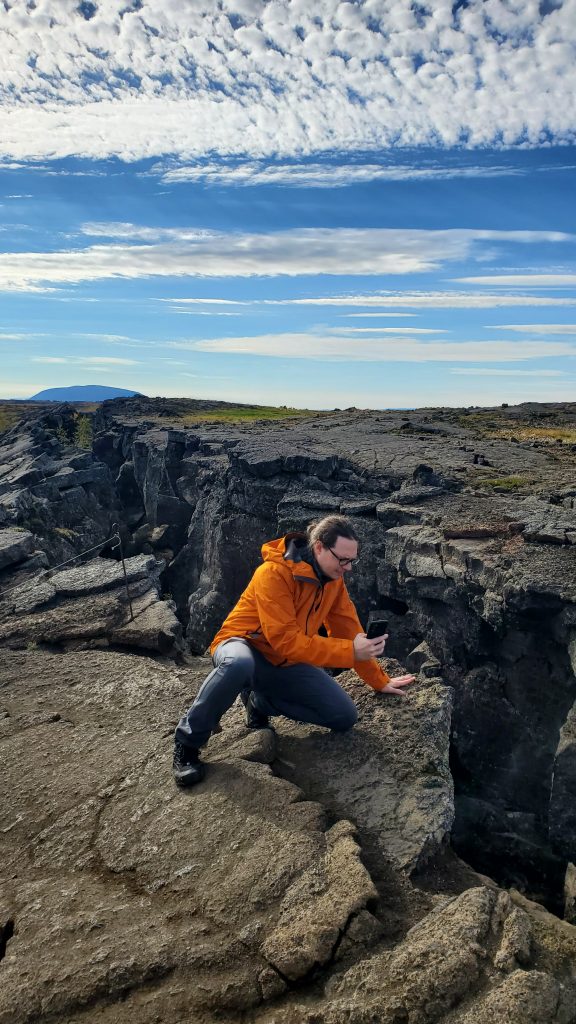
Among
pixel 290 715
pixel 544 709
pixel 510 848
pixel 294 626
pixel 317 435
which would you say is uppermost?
pixel 317 435

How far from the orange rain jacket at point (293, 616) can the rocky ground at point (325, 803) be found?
2.90 feet

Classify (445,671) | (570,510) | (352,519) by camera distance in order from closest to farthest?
1. (445,671)
2. (570,510)
3. (352,519)

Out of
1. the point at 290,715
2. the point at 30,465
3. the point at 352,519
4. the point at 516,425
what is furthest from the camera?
the point at 30,465

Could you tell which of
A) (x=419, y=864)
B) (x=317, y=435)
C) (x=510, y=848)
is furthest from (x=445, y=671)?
(x=317, y=435)

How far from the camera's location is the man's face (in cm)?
573

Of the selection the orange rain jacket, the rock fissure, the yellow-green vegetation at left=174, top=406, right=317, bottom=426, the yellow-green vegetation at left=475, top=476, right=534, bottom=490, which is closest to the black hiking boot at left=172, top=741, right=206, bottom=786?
the orange rain jacket

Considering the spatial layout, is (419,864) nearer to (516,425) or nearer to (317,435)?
(317,435)

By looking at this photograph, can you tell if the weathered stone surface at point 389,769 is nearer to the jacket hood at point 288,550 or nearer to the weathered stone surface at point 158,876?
the weathered stone surface at point 158,876

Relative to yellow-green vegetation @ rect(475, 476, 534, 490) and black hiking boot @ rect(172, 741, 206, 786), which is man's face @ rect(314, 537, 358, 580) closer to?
black hiking boot @ rect(172, 741, 206, 786)

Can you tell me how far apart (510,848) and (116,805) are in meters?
4.87

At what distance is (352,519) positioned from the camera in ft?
45.5

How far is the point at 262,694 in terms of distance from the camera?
6332mm

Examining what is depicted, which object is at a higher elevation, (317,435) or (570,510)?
(317,435)

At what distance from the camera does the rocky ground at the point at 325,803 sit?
12.5 ft
